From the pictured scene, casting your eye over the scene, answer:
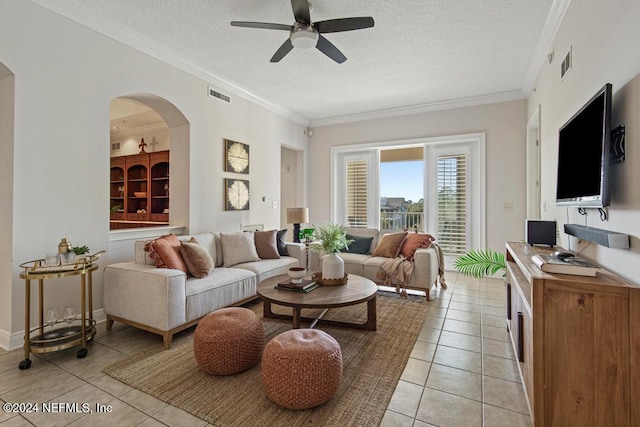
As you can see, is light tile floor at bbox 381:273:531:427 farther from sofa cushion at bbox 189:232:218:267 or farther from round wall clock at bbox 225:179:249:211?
round wall clock at bbox 225:179:249:211

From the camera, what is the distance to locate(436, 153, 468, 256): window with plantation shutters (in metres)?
5.35

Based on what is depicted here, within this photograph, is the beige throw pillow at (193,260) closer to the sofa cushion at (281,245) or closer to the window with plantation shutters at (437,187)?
the sofa cushion at (281,245)

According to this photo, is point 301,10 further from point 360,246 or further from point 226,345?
point 360,246

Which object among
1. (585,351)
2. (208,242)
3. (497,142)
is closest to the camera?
(585,351)

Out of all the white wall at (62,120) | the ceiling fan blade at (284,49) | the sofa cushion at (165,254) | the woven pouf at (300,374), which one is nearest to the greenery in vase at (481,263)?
the woven pouf at (300,374)

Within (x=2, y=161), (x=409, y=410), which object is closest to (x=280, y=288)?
(x=409, y=410)

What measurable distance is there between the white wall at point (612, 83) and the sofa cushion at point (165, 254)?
3.22 m

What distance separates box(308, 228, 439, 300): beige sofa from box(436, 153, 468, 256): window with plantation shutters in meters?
1.39

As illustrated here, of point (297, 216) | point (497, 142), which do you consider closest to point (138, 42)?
point (297, 216)

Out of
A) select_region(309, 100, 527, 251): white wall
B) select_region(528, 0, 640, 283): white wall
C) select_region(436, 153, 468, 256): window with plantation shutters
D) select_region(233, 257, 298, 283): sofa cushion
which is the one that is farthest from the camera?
select_region(436, 153, 468, 256): window with plantation shutters

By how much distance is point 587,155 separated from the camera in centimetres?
188

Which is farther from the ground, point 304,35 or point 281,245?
point 304,35

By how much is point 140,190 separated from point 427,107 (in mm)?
6169

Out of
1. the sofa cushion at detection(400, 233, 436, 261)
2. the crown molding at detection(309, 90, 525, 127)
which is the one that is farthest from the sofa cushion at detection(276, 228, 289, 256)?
the crown molding at detection(309, 90, 525, 127)
